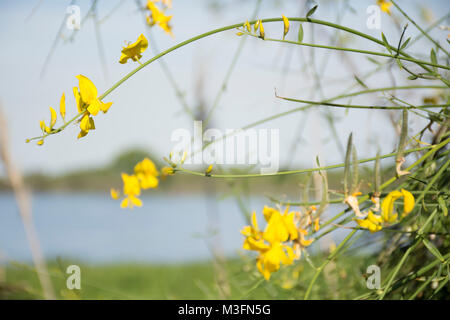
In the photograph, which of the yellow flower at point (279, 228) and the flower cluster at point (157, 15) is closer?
the yellow flower at point (279, 228)

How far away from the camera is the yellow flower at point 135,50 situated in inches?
14.4

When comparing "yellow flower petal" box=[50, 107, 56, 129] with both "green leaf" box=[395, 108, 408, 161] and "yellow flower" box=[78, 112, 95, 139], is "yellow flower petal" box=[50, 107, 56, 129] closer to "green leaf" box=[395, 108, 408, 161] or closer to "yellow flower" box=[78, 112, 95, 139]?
"yellow flower" box=[78, 112, 95, 139]

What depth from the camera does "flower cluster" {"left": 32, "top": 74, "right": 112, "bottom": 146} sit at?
1.14 feet

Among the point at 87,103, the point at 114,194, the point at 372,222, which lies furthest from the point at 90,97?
the point at 372,222

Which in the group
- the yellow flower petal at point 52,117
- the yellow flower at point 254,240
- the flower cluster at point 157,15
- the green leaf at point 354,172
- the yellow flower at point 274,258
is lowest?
the yellow flower at point 274,258

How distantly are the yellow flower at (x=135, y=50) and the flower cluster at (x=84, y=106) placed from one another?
0.04 metres

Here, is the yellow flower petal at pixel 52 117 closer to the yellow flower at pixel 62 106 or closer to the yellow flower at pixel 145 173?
the yellow flower at pixel 62 106

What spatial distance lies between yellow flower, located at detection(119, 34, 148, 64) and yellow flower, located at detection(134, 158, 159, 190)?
0.11m

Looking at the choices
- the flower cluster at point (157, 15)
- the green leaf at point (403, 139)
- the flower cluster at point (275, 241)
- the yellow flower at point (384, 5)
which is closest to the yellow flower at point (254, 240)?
the flower cluster at point (275, 241)

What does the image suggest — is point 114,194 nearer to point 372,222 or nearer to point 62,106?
point 62,106

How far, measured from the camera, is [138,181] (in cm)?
46

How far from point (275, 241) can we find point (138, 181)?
7.3 inches
